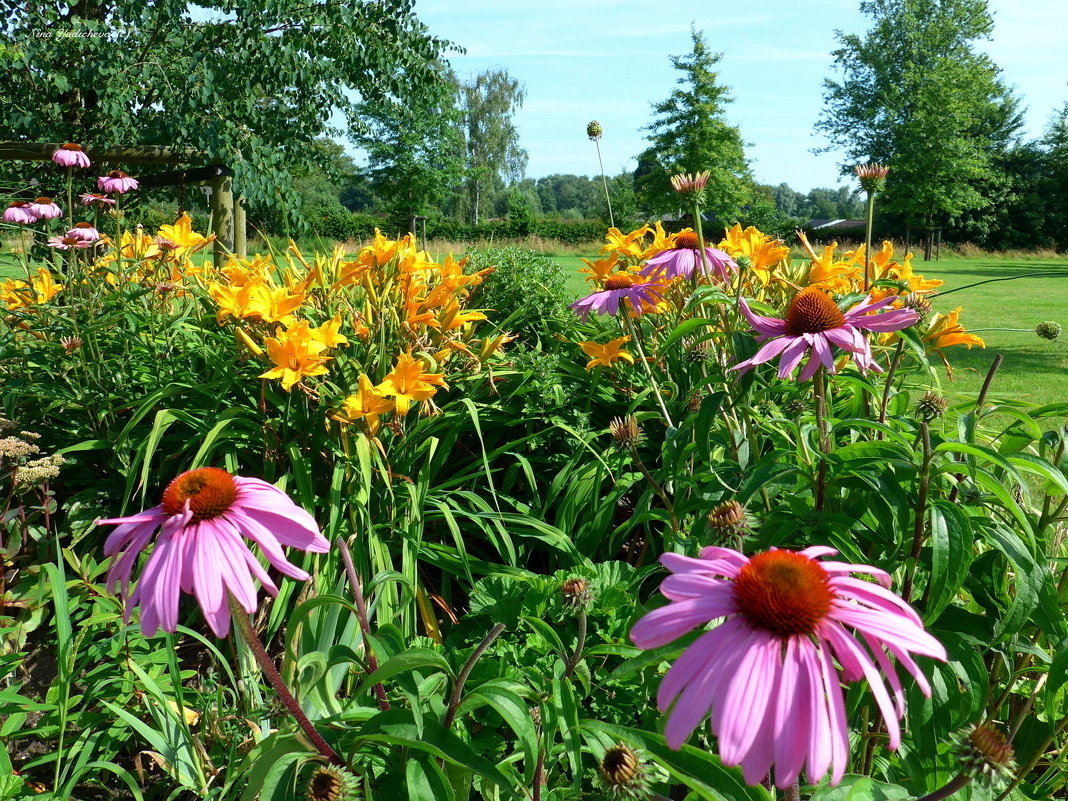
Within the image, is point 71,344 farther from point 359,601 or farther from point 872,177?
point 872,177

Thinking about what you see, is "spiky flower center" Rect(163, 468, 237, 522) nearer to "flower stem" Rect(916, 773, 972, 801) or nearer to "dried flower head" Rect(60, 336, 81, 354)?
"flower stem" Rect(916, 773, 972, 801)

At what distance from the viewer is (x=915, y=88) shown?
102 ft

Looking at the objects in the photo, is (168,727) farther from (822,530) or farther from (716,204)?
(716,204)

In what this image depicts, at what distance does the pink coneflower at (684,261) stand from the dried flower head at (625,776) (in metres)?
1.29

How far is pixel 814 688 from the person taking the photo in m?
0.60

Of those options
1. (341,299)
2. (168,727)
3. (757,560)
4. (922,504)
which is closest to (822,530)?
(922,504)

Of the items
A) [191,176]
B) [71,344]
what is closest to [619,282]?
[71,344]

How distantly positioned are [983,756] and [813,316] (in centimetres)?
73

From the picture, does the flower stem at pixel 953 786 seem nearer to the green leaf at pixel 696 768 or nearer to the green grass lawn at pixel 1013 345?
the green leaf at pixel 696 768

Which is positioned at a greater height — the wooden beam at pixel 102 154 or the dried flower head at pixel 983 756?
the wooden beam at pixel 102 154

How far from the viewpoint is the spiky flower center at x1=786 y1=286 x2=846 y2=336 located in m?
1.24

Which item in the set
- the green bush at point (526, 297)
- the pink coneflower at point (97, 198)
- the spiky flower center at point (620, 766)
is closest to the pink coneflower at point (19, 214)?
the pink coneflower at point (97, 198)

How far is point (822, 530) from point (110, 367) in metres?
2.05

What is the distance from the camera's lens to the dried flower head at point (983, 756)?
0.66 metres
